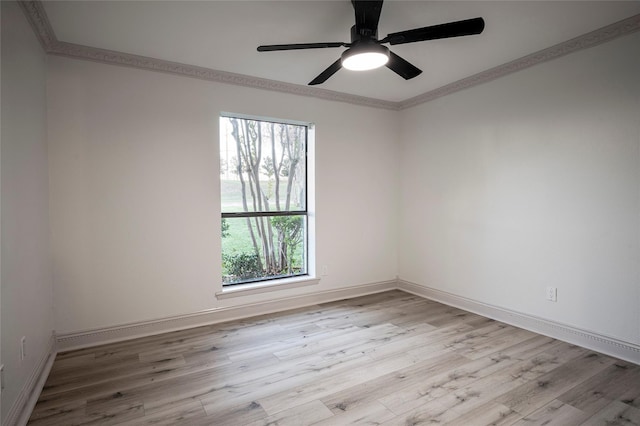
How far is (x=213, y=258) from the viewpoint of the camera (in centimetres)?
338

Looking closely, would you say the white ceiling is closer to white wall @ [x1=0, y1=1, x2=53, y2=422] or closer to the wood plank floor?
white wall @ [x1=0, y1=1, x2=53, y2=422]

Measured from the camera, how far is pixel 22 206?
202 centimetres

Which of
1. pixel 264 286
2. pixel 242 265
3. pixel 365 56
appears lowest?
pixel 264 286

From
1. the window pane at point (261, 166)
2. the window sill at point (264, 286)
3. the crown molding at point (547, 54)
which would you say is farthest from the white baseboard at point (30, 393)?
the crown molding at point (547, 54)

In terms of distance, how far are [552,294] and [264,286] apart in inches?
107

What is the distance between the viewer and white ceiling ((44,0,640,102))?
87.6 inches

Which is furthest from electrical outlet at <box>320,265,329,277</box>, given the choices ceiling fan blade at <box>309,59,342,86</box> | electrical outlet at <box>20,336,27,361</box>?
electrical outlet at <box>20,336,27,361</box>


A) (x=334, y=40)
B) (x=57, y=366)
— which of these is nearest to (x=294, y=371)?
(x=57, y=366)

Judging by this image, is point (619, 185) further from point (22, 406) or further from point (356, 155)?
point (22, 406)

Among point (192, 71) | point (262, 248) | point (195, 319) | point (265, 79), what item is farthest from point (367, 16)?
point (195, 319)

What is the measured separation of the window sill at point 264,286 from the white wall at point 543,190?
5.00 ft

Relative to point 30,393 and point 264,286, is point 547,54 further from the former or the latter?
point 30,393

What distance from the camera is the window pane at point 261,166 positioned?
3574 millimetres

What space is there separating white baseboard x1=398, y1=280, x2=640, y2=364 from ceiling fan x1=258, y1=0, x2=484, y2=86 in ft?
8.24
